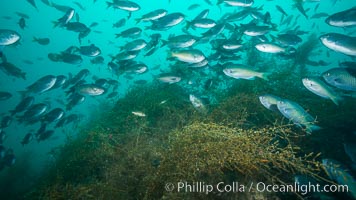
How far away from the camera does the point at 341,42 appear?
5.62m

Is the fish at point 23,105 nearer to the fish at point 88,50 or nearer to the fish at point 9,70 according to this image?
the fish at point 9,70

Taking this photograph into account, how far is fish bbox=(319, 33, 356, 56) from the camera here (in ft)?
18.1

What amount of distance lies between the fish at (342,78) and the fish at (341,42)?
73 cm

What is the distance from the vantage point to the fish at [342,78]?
510 centimetres

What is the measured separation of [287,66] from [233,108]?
7242 millimetres

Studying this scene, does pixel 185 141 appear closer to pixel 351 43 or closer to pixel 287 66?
pixel 351 43

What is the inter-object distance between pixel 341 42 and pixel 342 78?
1044 millimetres

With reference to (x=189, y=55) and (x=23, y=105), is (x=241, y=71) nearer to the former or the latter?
(x=189, y=55)

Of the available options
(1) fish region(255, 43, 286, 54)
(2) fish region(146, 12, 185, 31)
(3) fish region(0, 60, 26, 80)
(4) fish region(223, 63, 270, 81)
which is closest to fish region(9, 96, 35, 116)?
(3) fish region(0, 60, 26, 80)

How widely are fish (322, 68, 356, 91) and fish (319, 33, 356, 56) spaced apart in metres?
0.73

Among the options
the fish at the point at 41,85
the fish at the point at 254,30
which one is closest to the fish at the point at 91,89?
the fish at the point at 41,85

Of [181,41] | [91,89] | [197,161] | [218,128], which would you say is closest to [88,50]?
[91,89]

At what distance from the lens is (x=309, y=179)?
4078mm

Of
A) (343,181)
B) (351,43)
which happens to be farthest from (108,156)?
(351,43)
